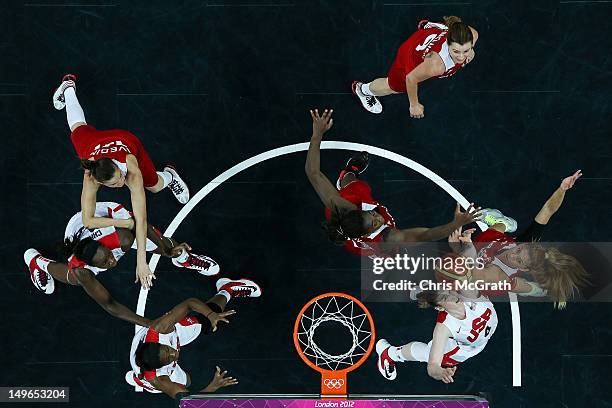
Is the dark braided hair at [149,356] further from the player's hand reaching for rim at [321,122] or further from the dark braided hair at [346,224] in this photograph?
the player's hand reaching for rim at [321,122]

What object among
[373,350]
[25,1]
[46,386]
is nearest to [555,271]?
[373,350]

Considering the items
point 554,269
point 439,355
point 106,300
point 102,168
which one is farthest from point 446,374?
point 102,168

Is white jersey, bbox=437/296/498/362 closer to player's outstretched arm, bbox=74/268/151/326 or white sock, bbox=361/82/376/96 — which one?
white sock, bbox=361/82/376/96

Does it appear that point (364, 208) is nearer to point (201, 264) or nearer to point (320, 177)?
point (320, 177)

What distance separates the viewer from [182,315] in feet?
25.9

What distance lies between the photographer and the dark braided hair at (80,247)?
24.4 feet

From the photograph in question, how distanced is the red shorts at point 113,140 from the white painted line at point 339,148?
2.09ft

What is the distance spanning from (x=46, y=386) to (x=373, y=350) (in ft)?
12.8

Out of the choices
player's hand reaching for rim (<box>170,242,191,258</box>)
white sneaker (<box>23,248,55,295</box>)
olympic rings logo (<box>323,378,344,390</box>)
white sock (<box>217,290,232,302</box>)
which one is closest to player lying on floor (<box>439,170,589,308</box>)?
olympic rings logo (<box>323,378,344,390</box>)

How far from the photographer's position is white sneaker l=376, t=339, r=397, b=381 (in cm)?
852

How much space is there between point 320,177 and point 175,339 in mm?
2387

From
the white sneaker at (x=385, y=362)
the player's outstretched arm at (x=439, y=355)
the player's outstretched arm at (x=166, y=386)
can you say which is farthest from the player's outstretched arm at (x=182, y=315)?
the player's outstretched arm at (x=439, y=355)

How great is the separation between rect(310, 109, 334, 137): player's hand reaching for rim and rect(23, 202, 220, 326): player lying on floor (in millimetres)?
1941

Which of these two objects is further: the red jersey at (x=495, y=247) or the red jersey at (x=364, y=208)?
the red jersey at (x=495, y=247)
